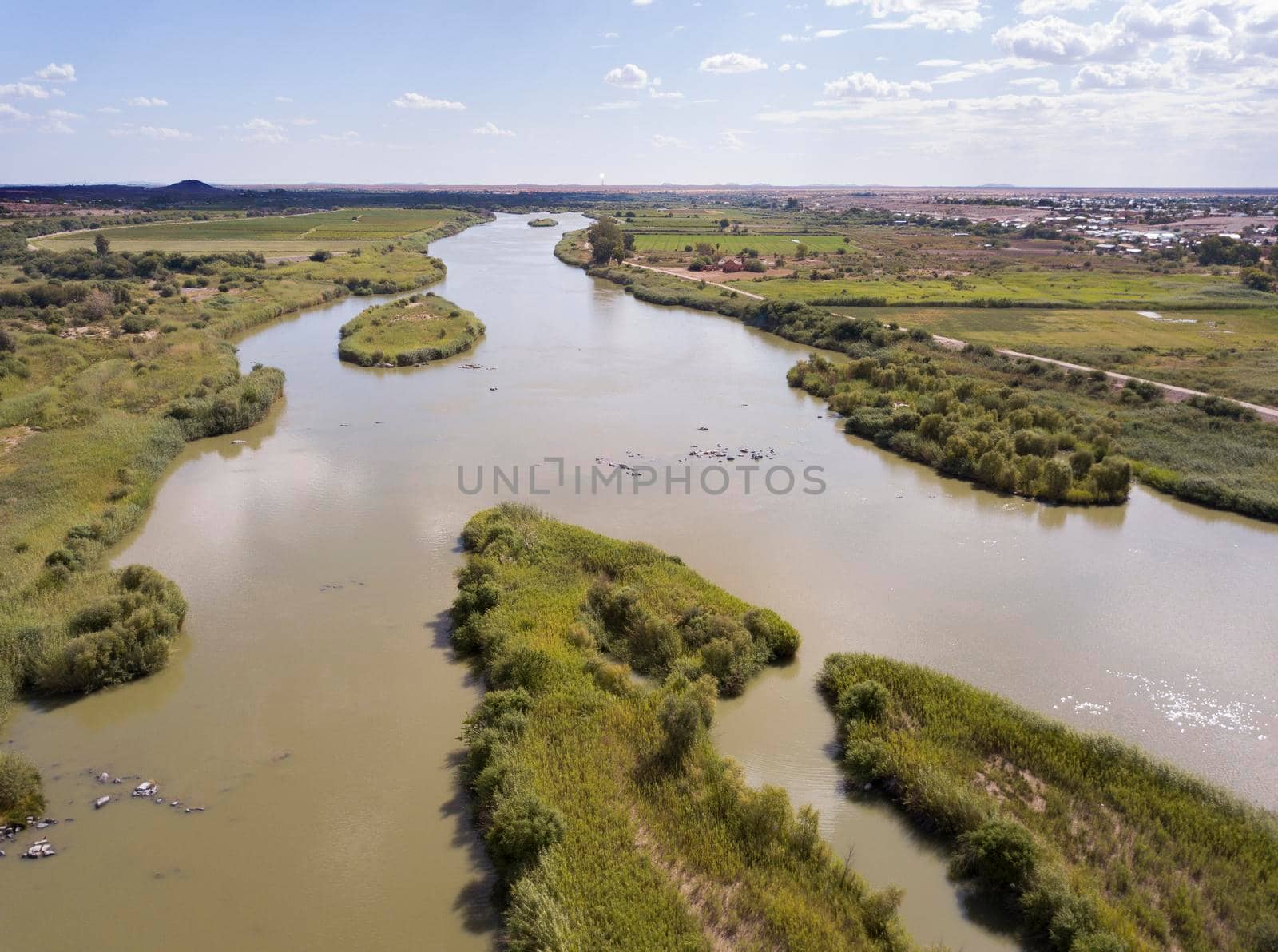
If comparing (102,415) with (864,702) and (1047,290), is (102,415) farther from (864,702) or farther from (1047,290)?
(1047,290)

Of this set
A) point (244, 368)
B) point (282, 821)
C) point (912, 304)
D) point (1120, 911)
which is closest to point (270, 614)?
point (282, 821)

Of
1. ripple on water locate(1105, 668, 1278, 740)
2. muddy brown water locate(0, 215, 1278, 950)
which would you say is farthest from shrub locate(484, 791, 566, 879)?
ripple on water locate(1105, 668, 1278, 740)

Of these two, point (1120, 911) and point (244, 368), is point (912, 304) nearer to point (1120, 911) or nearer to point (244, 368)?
point (244, 368)

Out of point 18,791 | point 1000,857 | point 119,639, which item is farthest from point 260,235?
point 1000,857

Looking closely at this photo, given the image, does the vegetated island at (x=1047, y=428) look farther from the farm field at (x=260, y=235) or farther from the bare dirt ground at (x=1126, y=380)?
the farm field at (x=260, y=235)

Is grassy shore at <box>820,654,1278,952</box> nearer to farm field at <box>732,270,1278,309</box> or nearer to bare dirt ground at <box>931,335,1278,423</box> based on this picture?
bare dirt ground at <box>931,335,1278,423</box>

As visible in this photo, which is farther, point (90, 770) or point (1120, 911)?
point (90, 770)
